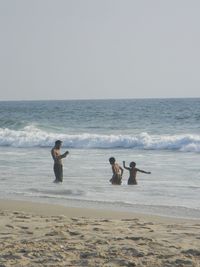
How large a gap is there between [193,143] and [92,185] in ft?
42.0

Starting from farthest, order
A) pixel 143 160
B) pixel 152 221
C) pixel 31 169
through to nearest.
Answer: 1. pixel 143 160
2. pixel 31 169
3. pixel 152 221

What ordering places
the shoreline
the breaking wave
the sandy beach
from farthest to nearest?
the breaking wave → the shoreline → the sandy beach

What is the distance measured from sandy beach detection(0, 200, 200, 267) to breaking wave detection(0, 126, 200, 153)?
15.6 metres

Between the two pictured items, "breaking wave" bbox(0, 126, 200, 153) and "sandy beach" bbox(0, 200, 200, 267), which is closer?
"sandy beach" bbox(0, 200, 200, 267)

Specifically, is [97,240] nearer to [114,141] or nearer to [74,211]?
[74,211]

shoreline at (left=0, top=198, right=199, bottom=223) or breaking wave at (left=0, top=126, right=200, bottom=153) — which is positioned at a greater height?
breaking wave at (left=0, top=126, right=200, bottom=153)

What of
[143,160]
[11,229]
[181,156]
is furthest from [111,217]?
[181,156]

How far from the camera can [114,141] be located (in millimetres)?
28969

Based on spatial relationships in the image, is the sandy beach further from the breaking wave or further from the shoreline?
the breaking wave

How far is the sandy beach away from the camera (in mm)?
6113

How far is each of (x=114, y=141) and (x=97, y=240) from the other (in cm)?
2198

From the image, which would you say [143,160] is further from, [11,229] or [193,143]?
[11,229]

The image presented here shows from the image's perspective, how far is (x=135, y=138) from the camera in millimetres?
28234

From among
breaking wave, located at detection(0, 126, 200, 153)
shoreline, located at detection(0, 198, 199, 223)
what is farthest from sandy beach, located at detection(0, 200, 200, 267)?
breaking wave, located at detection(0, 126, 200, 153)
